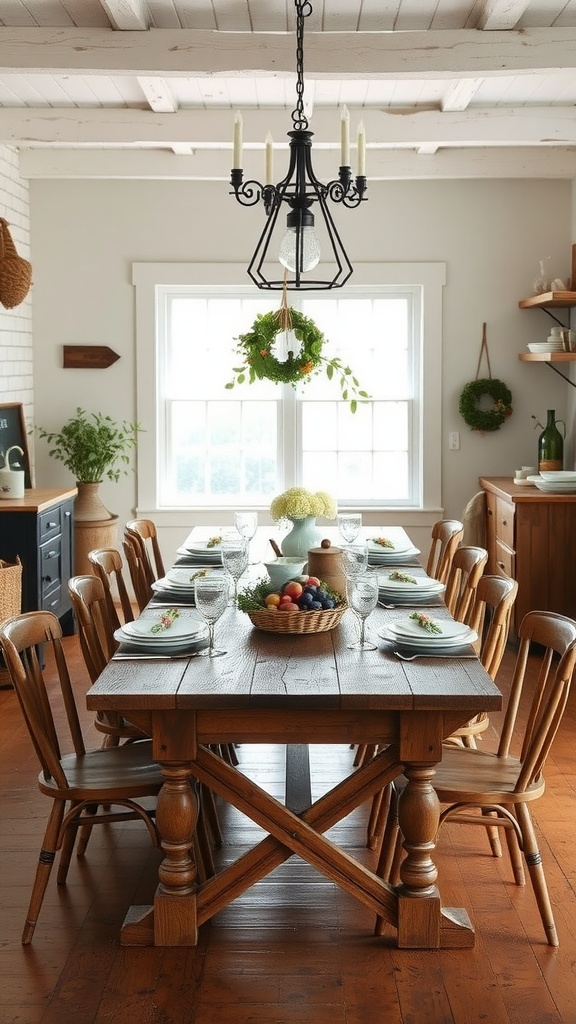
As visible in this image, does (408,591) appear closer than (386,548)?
Yes

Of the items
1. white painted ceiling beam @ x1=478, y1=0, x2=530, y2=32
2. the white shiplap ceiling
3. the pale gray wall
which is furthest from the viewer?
the pale gray wall

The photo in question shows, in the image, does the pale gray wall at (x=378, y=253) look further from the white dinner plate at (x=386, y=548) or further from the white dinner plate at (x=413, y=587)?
the white dinner plate at (x=413, y=587)

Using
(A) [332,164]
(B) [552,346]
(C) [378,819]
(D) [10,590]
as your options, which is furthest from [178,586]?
(A) [332,164]

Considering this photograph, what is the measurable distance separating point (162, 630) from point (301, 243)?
1.34 metres

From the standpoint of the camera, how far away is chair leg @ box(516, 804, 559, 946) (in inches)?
117

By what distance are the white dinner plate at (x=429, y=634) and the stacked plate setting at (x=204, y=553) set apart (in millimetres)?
1418

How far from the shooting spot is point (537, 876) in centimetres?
301

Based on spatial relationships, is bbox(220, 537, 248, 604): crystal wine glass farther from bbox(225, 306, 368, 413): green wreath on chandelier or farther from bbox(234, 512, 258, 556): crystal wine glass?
bbox(225, 306, 368, 413): green wreath on chandelier

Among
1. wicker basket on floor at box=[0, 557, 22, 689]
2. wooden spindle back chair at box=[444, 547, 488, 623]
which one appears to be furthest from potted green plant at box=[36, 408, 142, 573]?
wooden spindle back chair at box=[444, 547, 488, 623]

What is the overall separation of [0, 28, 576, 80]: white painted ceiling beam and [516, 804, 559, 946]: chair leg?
10.5ft

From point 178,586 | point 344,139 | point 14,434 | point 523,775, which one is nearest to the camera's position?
point 523,775

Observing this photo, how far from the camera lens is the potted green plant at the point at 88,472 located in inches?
275

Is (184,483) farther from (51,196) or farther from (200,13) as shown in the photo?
(200,13)

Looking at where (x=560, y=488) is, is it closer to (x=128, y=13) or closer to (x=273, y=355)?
(x=273, y=355)
